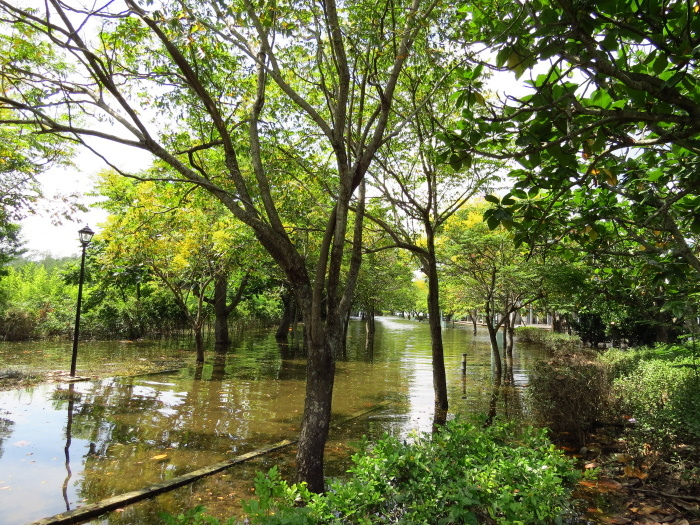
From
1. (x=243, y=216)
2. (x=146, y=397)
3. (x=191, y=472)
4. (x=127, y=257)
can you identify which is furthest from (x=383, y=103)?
(x=127, y=257)

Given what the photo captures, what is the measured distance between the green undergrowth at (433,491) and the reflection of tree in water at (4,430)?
594 cm

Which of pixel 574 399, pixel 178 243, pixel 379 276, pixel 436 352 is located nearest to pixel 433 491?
pixel 574 399

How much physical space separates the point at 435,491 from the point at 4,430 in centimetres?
842

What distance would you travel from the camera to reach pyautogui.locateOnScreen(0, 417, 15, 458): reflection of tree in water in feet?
22.9

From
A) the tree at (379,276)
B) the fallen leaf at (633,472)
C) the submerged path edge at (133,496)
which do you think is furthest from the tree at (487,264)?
the submerged path edge at (133,496)

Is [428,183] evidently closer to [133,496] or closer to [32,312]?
[133,496]

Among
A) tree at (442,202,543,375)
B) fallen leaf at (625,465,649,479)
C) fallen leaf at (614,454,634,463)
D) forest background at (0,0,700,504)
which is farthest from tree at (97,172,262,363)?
fallen leaf at (625,465,649,479)

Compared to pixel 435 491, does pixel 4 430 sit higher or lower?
lower

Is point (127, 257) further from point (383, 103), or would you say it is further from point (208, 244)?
point (383, 103)

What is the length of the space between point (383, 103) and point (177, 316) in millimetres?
26679

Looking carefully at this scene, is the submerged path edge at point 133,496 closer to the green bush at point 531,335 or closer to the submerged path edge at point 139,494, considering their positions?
the submerged path edge at point 139,494

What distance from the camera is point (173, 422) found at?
8.81 meters

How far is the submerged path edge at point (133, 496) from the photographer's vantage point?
451cm

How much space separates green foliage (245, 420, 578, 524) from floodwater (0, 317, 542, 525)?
79.2 inches
